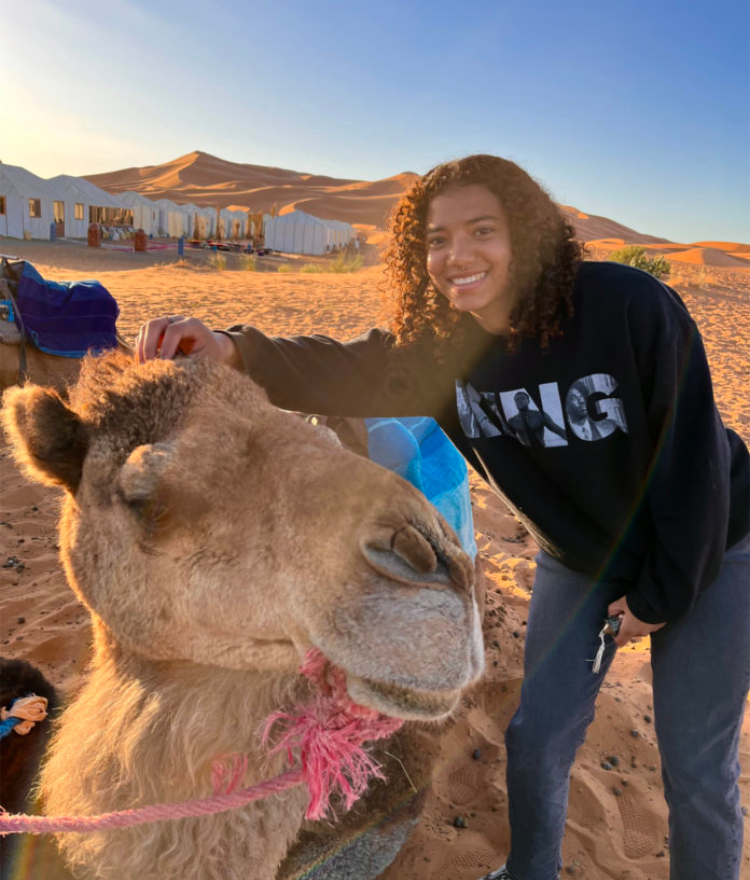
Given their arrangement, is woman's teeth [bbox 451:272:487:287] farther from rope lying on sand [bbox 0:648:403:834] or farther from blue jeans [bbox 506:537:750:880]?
rope lying on sand [bbox 0:648:403:834]

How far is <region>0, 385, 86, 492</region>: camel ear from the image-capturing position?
1.80m

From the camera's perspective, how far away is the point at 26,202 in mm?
31609

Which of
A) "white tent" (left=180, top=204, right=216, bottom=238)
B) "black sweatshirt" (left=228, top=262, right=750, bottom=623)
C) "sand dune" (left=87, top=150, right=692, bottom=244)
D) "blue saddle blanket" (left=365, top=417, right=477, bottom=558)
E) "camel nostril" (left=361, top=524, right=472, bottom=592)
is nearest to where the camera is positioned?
"camel nostril" (left=361, top=524, right=472, bottom=592)

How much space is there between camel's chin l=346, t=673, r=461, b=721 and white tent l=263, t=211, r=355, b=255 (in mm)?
41209

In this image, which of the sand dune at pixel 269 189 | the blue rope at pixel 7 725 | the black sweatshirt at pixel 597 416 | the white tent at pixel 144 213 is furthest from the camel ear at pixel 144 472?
the sand dune at pixel 269 189

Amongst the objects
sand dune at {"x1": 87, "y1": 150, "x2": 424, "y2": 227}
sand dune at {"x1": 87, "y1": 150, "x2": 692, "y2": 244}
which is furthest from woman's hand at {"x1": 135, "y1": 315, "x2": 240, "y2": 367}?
sand dune at {"x1": 87, "y1": 150, "x2": 692, "y2": 244}

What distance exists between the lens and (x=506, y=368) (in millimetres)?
2375

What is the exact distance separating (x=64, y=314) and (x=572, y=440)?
5.13 meters

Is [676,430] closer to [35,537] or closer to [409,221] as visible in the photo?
[409,221]

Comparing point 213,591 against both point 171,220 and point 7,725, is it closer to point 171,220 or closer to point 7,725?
point 7,725

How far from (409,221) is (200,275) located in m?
22.0

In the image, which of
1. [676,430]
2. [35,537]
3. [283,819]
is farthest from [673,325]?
[35,537]

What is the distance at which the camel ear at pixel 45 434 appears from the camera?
5.90 ft

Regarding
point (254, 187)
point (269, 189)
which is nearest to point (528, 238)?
point (269, 189)
